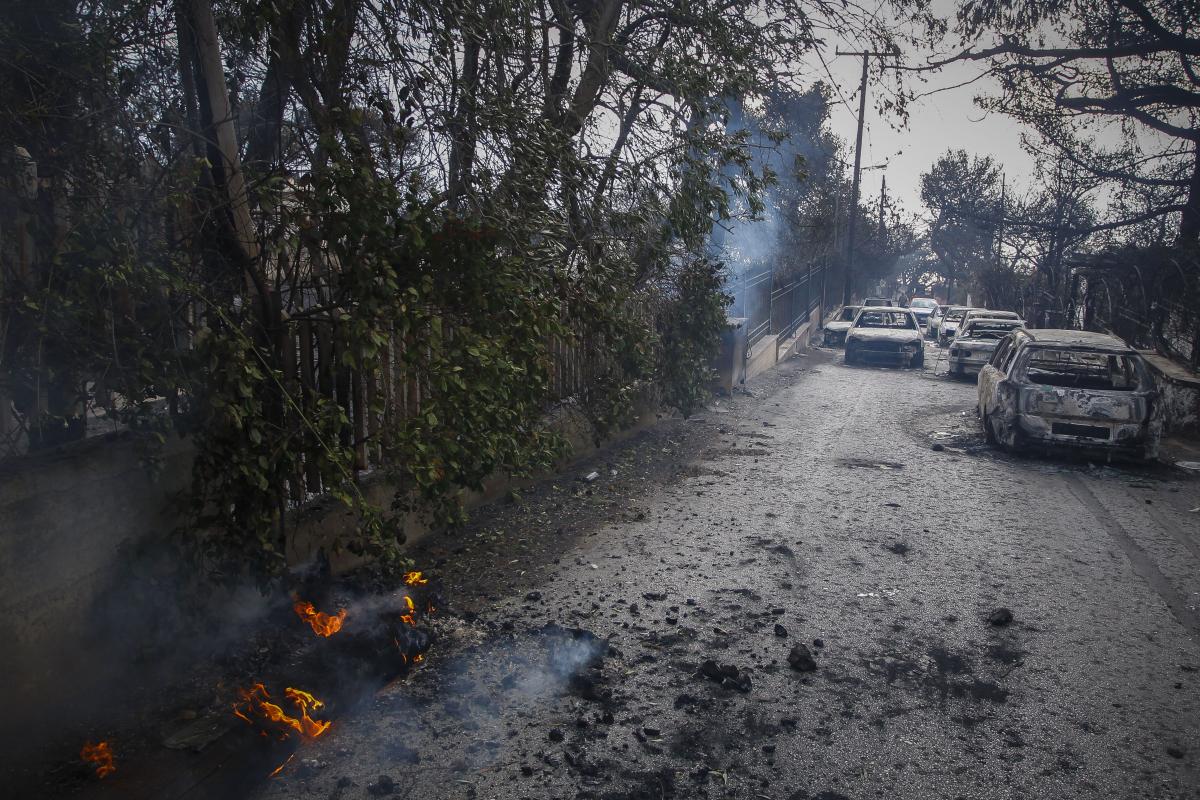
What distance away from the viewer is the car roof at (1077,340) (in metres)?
10.1

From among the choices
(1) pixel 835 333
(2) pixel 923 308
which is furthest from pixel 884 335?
(2) pixel 923 308

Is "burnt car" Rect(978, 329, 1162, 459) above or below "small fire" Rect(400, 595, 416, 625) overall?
above

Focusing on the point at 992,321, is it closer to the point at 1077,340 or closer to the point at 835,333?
the point at 835,333

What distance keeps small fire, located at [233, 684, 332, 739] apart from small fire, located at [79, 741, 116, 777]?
1.63 ft

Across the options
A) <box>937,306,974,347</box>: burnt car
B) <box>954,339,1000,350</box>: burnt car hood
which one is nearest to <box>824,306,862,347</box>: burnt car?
<box>937,306,974,347</box>: burnt car

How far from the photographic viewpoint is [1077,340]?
33.8 feet

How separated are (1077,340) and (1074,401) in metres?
1.17

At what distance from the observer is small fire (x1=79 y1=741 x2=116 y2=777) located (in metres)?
3.28

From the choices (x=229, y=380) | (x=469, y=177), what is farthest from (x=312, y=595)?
(x=469, y=177)

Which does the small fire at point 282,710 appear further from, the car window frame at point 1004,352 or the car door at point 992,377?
the car window frame at point 1004,352

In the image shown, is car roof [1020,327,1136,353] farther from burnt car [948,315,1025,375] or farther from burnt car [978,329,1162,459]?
burnt car [948,315,1025,375]

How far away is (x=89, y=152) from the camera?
13.7 feet

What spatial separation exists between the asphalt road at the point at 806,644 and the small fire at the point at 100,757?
0.62 meters

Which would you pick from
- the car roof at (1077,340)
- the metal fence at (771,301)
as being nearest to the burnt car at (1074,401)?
the car roof at (1077,340)
